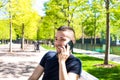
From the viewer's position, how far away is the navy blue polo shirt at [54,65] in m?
3.66

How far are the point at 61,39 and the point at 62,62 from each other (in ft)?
0.80

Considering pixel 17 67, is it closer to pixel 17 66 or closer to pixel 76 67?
pixel 17 66

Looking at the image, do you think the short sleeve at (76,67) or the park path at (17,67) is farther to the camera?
the park path at (17,67)

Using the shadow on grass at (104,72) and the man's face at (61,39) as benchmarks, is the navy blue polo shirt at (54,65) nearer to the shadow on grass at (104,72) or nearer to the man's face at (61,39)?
the man's face at (61,39)

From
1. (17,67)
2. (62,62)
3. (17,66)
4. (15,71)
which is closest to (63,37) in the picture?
(62,62)

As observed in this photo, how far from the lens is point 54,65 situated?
379cm

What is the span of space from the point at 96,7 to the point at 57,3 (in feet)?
51.4

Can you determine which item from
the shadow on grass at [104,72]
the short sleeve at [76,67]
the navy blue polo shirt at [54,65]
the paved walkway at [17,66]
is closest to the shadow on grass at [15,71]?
the paved walkway at [17,66]

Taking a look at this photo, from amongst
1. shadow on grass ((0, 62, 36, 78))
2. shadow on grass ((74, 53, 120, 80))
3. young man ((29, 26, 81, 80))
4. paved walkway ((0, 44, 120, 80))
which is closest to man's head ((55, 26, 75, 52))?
young man ((29, 26, 81, 80))

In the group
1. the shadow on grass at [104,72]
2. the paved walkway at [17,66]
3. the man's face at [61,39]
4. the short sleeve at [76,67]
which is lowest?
the paved walkway at [17,66]

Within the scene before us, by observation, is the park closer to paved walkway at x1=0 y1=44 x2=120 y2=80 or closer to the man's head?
paved walkway at x1=0 y1=44 x2=120 y2=80

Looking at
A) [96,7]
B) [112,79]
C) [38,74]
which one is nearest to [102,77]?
[112,79]

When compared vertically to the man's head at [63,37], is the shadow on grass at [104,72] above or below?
below

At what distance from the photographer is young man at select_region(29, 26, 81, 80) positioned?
3344mm
